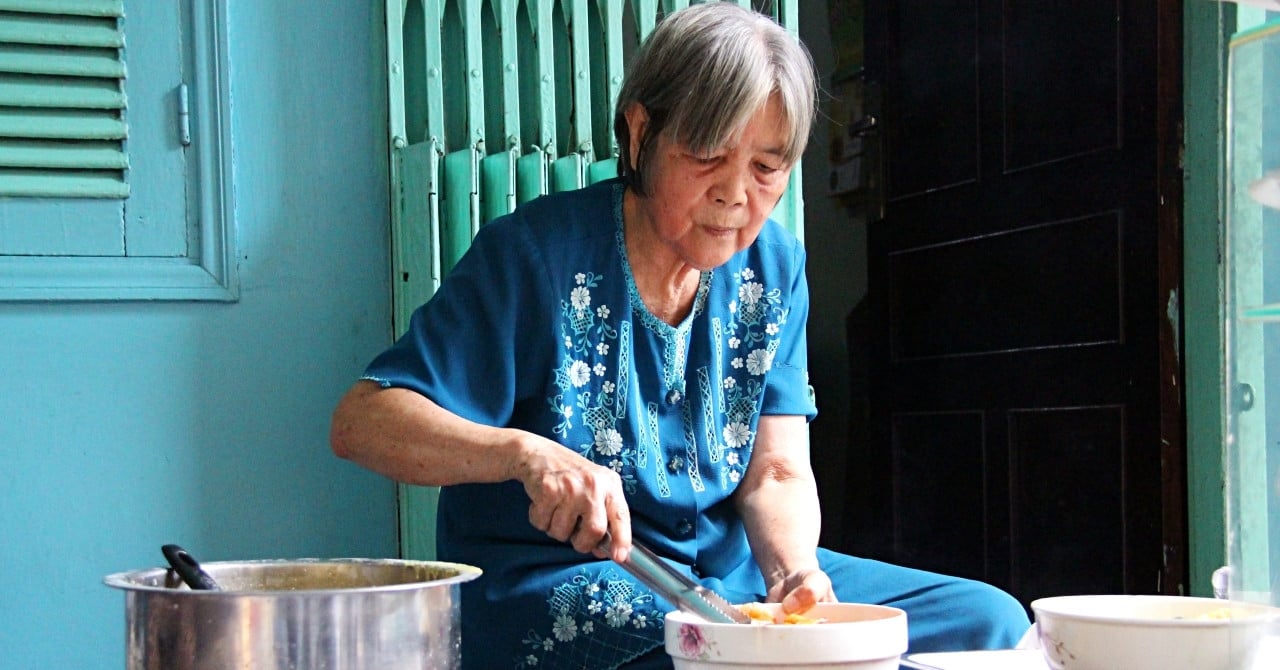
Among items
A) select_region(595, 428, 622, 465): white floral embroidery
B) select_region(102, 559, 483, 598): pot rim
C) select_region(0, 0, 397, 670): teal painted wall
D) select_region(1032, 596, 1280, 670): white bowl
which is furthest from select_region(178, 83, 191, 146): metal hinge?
select_region(1032, 596, 1280, 670): white bowl

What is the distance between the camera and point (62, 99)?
78.0 inches

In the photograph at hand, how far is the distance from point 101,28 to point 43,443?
2.07 ft

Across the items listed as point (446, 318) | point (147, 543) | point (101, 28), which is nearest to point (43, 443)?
point (147, 543)

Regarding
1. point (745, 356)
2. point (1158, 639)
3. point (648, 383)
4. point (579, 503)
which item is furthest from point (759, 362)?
point (1158, 639)

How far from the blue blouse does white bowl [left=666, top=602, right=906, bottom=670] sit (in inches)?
19.7

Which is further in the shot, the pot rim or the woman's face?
the woman's face

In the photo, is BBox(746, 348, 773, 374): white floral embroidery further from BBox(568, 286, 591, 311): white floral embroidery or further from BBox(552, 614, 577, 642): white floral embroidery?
BBox(552, 614, 577, 642): white floral embroidery

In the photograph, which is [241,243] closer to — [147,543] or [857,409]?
[147,543]

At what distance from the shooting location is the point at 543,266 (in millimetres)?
1673

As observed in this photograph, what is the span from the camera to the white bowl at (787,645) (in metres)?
0.98

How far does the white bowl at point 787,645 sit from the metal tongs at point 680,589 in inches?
3.1

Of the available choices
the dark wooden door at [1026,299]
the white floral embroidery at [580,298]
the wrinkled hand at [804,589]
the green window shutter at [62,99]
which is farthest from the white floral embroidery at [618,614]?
the dark wooden door at [1026,299]

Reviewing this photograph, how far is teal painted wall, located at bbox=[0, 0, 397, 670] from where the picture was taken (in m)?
1.96

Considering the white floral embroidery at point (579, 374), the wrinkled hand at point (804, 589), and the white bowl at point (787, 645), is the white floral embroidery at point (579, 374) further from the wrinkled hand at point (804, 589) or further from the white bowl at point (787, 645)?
the white bowl at point (787, 645)
